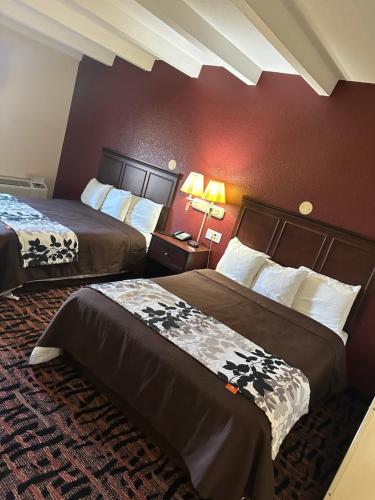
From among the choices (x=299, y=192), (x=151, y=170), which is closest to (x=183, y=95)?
(x=151, y=170)

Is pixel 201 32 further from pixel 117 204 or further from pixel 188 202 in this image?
pixel 117 204

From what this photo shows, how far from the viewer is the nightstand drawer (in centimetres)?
331

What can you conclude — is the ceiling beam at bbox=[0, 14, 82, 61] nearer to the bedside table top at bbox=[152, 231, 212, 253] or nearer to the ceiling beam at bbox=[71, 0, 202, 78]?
the ceiling beam at bbox=[71, 0, 202, 78]

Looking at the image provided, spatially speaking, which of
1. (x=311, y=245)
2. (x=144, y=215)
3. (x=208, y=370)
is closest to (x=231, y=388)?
(x=208, y=370)

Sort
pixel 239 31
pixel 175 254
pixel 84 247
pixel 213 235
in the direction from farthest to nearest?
pixel 213 235 → pixel 175 254 → pixel 84 247 → pixel 239 31

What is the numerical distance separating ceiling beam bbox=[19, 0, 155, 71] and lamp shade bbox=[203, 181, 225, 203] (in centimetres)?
171

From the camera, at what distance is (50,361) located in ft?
7.16

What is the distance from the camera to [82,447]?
65.9 inches

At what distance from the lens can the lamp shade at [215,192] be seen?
128 inches

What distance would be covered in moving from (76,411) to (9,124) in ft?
12.6

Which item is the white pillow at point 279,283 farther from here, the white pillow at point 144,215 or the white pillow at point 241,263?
the white pillow at point 144,215

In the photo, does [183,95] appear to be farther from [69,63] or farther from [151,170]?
[69,63]

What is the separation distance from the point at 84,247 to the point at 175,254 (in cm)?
85

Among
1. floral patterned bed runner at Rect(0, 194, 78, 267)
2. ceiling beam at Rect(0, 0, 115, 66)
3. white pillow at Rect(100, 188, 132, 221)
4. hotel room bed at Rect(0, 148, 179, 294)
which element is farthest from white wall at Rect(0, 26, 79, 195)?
floral patterned bed runner at Rect(0, 194, 78, 267)
